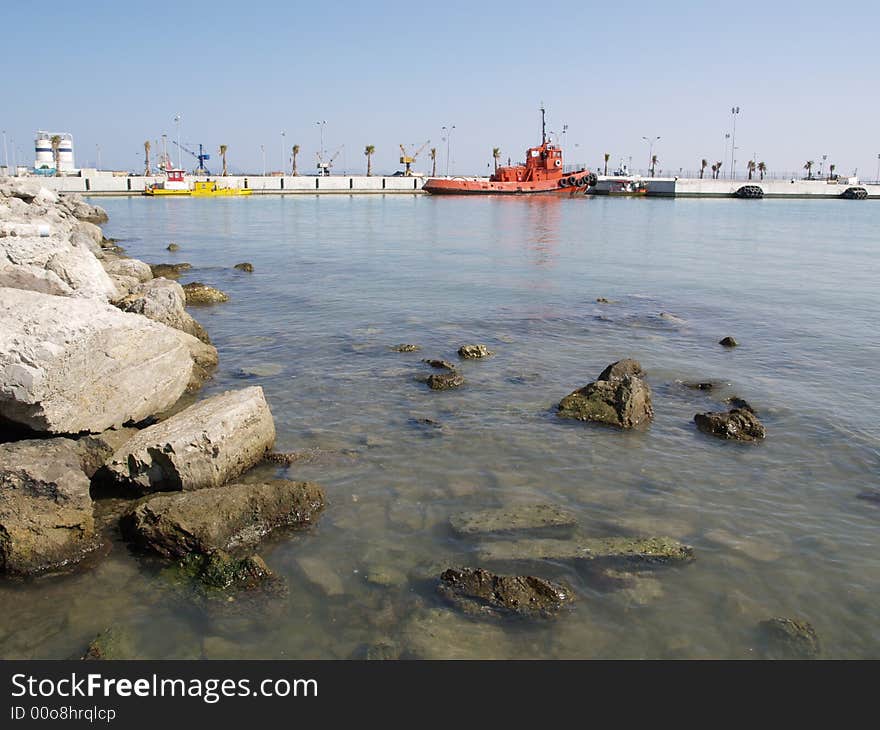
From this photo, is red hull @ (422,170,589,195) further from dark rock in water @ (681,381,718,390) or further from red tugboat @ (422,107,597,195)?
dark rock in water @ (681,381,718,390)

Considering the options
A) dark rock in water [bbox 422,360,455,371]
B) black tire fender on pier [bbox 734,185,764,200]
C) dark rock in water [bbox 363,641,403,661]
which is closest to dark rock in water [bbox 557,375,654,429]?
dark rock in water [bbox 422,360,455,371]

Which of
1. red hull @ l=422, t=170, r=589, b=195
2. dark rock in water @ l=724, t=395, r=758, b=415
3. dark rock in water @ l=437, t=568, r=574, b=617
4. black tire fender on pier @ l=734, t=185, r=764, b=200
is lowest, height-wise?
dark rock in water @ l=437, t=568, r=574, b=617

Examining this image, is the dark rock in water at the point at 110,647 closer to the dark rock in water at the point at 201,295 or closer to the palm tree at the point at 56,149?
the dark rock in water at the point at 201,295

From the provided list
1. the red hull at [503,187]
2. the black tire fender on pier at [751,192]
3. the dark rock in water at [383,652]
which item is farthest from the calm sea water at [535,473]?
the black tire fender on pier at [751,192]

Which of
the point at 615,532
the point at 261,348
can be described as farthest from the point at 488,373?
the point at 615,532

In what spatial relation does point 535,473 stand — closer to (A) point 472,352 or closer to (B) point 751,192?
(A) point 472,352

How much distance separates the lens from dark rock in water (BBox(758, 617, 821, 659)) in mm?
4902

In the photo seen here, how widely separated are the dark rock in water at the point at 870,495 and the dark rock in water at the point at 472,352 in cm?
660

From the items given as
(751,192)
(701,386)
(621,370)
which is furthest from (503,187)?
(621,370)

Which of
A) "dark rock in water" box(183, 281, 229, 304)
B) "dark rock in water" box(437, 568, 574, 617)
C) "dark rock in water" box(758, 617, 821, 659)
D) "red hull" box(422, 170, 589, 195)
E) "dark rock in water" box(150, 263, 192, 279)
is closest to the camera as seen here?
"dark rock in water" box(758, 617, 821, 659)

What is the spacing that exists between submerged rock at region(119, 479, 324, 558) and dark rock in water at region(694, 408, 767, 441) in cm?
523

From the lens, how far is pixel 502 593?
536 cm

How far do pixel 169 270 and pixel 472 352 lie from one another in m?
13.8

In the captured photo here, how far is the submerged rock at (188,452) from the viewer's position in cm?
645
